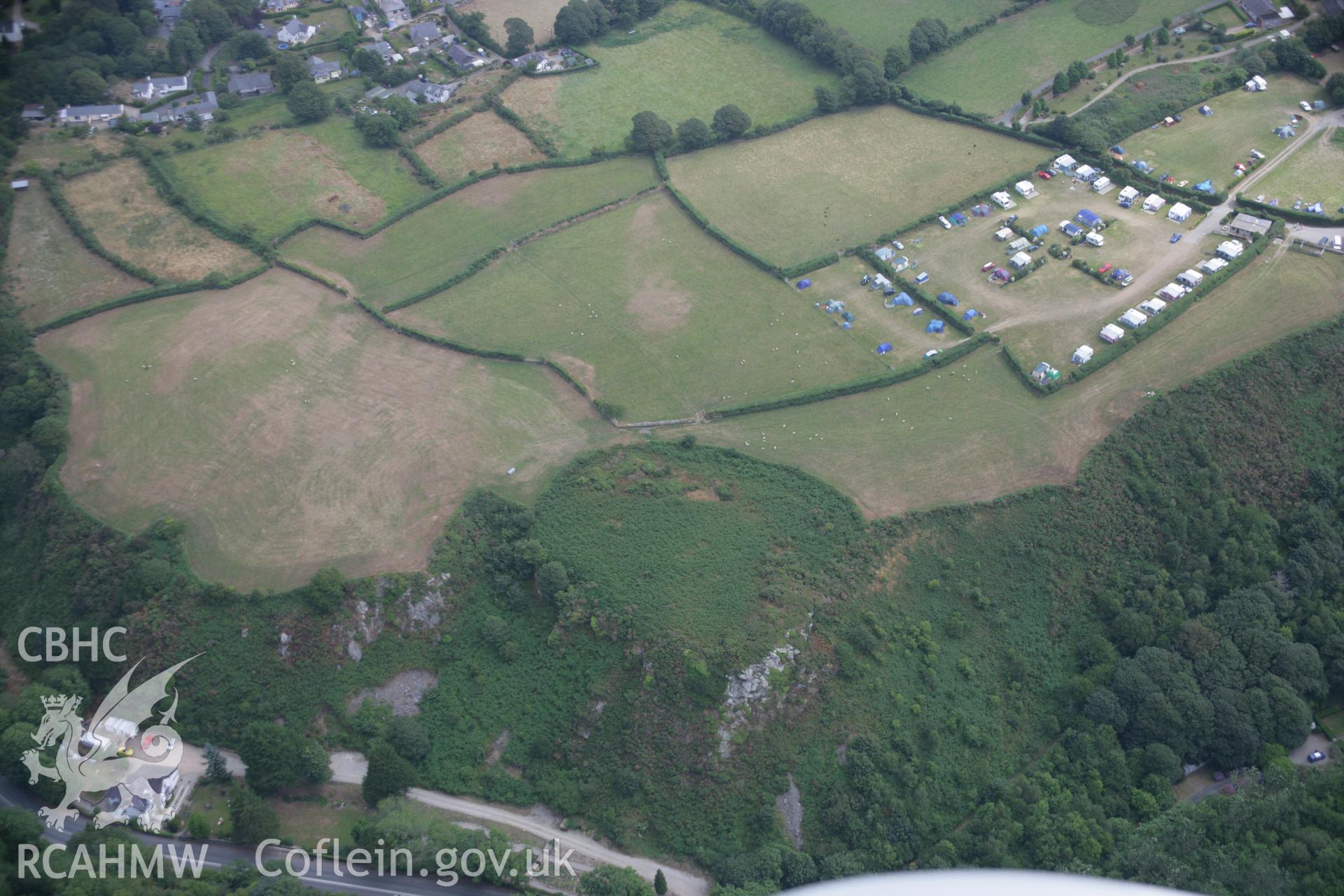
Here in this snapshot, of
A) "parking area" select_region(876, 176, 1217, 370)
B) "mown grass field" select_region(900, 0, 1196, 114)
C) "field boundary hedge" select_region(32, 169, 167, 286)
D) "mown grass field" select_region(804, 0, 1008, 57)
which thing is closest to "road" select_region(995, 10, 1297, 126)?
"mown grass field" select_region(900, 0, 1196, 114)

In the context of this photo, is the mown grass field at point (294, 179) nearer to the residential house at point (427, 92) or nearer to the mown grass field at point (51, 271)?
the residential house at point (427, 92)

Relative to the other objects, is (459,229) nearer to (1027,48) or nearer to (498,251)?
(498,251)

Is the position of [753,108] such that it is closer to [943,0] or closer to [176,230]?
[943,0]

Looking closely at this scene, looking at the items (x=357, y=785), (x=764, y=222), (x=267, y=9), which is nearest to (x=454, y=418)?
(x=357, y=785)

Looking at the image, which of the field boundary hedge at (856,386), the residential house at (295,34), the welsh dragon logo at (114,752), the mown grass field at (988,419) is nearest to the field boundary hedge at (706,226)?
the field boundary hedge at (856,386)

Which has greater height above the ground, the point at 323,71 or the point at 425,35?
the point at 425,35

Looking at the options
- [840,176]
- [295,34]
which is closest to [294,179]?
[295,34]
